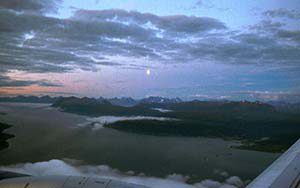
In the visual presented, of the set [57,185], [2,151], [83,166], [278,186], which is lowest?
[83,166]

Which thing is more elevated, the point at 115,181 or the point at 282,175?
the point at 282,175

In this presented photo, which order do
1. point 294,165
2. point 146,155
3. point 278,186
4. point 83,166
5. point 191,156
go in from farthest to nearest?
point 146,155 → point 191,156 → point 83,166 → point 294,165 → point 278,186

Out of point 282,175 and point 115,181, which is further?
point 282,175

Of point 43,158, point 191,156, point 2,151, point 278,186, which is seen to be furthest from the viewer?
A: point 191,156

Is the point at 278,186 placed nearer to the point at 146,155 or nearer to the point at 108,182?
the point at 108,182

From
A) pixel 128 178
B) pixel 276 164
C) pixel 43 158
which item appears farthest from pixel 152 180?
pixel 276 164

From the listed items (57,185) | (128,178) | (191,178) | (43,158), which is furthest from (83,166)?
(57,185)

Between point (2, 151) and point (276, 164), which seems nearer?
point (276, 164)

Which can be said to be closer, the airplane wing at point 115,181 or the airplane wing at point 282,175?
the airplane wing at point 282,175

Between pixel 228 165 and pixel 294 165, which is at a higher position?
pixel 294 165

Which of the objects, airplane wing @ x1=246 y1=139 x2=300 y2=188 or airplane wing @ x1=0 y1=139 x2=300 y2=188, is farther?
airplane wing @ x1=0 y1=139 x2=300 y2=188
